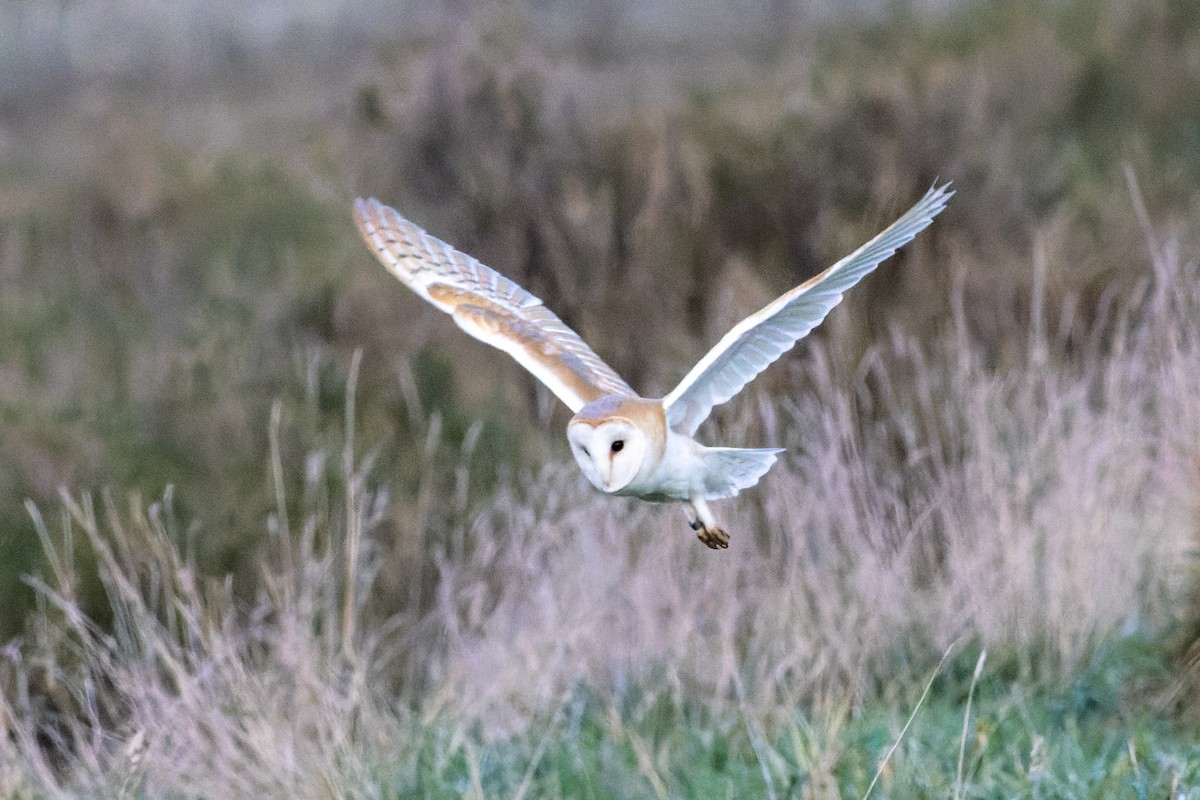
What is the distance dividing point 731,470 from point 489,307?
25.0 inches

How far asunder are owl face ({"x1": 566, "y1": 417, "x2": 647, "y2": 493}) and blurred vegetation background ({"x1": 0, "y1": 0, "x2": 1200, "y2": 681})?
6.37 feet

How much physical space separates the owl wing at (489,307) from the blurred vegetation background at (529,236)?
1048 millimetres

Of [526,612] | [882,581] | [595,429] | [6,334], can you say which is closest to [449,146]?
[6,334]

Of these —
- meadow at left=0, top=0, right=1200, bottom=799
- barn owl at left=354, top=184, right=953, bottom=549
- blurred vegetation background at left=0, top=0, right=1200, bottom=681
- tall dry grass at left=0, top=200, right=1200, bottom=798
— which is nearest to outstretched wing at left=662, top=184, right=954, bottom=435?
barn owl at left=354, top=184, right=953, bottom=549

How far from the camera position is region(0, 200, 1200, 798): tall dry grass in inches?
158

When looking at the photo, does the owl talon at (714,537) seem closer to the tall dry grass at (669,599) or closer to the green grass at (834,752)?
the green grass at (834,752)

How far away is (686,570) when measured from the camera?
459 cm

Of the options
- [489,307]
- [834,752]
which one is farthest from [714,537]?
[834,752]

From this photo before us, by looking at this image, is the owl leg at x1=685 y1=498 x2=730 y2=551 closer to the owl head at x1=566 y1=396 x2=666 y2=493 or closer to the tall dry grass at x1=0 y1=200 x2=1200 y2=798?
the owl head at x1=566 y1=396 x2=666 y2=493

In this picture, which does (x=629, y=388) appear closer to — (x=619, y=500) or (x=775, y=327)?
(x=775, y=327)

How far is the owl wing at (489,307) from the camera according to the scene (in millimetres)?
2828

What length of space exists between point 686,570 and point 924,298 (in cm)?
195

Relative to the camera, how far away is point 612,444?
2.38 meters

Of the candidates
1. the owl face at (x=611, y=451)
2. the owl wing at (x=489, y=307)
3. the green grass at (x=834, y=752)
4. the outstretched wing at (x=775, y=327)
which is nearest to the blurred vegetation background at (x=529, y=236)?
the green grass at (x=834, y=752)
